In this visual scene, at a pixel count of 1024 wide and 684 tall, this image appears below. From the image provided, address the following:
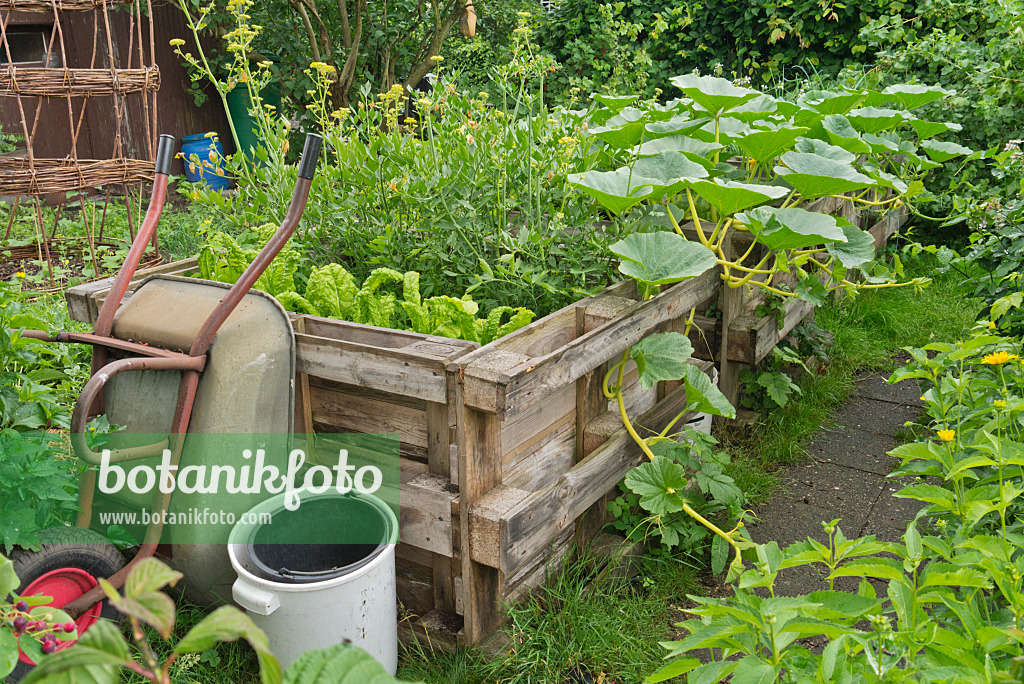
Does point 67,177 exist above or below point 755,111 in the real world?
below

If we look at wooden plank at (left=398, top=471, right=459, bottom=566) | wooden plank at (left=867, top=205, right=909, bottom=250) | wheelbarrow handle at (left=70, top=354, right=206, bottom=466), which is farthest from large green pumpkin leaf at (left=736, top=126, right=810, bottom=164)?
wooden plank at (left=867, top=205, right=909, bottom=250)

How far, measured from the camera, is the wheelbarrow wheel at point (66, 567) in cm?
165

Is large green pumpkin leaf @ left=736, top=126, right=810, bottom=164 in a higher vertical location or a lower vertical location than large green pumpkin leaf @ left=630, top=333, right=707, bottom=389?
higher

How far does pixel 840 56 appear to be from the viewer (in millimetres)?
6602

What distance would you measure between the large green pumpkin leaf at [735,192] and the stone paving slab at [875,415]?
1413mm

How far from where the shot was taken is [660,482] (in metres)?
2.20

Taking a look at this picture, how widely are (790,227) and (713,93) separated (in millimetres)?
716

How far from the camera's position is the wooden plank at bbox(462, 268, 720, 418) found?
1771mm

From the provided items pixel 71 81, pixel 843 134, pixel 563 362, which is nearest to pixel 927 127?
pixel 843 134

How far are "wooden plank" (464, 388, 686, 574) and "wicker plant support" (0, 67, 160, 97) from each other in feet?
8.83

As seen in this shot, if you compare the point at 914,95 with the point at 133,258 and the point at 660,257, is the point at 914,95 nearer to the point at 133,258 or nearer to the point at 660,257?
the point at 660,257

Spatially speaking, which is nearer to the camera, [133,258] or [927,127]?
[133,258]

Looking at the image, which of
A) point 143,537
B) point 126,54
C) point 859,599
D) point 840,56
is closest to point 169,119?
point 126,54

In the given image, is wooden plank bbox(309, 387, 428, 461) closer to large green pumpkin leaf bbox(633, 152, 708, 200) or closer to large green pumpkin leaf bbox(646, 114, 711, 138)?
large green pumpkin leaf bbox(633, 152, 708, 200)
